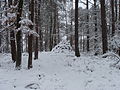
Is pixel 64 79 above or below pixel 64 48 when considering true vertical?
below

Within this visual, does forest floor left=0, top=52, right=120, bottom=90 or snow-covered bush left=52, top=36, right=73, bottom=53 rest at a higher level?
snow-covered bush left=52, top=36, right=73, bottom=53

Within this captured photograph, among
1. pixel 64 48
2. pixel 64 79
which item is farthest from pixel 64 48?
pixel 64 79

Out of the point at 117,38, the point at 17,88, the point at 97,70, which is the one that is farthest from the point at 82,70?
the point at 17,88

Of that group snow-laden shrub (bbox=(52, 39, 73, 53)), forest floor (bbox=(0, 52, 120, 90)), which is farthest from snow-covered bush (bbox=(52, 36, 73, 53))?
forest floor (bbox=(0, 52, 120, 90))

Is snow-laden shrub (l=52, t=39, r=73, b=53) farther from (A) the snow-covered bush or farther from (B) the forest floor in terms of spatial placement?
(B) the forest floor

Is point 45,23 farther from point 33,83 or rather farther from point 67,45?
point 33,83

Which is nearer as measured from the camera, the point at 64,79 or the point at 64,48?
the point at 64,79

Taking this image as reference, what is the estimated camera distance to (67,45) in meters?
26.0

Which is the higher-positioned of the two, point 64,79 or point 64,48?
point 64,48

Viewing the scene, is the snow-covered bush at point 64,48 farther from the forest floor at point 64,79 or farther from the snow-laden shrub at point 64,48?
the forest floor at point 64,79

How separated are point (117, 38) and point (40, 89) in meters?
5.70

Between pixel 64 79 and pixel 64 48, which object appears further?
pixel 64 48

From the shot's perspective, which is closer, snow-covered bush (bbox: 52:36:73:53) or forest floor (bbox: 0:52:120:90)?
forest floor (bbox: 0:52:120:90)

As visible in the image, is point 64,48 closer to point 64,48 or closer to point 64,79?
point 64,48
